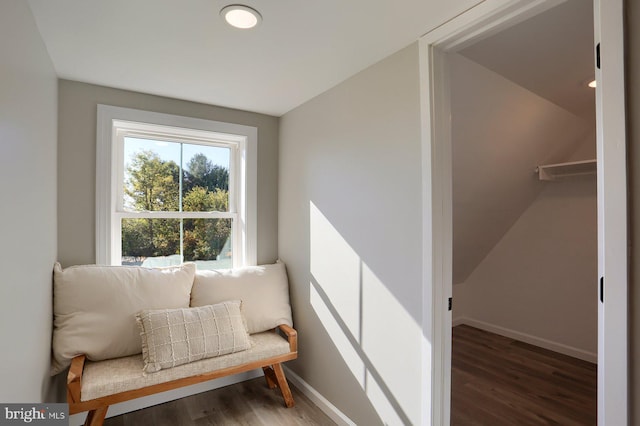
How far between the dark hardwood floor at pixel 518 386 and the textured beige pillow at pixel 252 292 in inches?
57.6

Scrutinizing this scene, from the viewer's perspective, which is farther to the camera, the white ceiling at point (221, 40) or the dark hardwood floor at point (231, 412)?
the dark hardwood floor at point (231, 412)

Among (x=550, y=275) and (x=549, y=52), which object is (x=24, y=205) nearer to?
(x=549, y=52)

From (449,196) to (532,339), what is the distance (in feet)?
9.72

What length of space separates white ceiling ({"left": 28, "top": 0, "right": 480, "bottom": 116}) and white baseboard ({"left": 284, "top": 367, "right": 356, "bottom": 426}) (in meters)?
2.22

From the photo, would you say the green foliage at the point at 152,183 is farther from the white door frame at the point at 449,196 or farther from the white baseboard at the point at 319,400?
the white door frame at the point at 449,196

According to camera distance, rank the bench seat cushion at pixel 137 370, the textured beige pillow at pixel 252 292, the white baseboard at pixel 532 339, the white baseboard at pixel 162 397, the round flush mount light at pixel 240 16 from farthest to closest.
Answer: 1. the white baseboard at pixel 532 339
2. the textured beige pillow at pixel 252 292
3. the white baseboard at pixel 162 397
4. the bench seat cushion at pixel 137 370
5. the round flush mount light at pixel 240 16

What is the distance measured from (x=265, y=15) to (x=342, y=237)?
1.34 meters

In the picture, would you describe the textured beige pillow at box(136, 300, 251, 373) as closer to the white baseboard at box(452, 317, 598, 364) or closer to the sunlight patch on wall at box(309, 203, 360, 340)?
the sunlight patch on wall at box(309, 203, 360, 340)

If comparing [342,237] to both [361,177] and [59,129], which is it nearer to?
[361,177]

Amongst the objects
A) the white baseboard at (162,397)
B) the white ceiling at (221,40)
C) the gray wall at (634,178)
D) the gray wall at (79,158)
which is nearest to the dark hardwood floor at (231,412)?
the white baseboard at (162,397)

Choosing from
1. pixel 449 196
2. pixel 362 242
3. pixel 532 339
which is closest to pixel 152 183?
pixel 362 242

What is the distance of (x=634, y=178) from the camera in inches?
39.4

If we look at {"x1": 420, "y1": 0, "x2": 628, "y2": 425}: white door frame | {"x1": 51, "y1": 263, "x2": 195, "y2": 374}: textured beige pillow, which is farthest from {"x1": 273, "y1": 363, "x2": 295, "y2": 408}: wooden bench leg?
{"x1": 420, "y1": 0, "x2": 628, "y2": 425}: white door frame

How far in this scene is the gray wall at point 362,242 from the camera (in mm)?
1720
